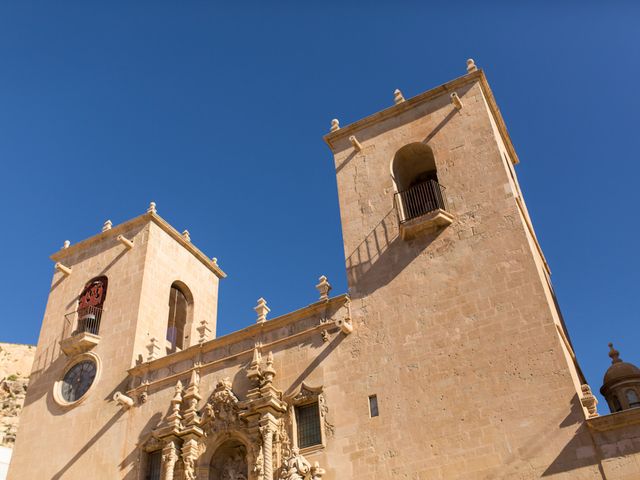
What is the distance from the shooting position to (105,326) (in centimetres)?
2312

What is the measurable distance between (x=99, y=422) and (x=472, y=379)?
12106 mm

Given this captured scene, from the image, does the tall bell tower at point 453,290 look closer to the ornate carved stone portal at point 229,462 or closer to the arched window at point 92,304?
the ornate carved stone portal at point 229,462

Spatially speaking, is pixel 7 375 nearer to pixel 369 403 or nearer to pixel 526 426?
pixel 369 403

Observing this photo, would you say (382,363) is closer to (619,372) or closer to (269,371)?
(269,371)

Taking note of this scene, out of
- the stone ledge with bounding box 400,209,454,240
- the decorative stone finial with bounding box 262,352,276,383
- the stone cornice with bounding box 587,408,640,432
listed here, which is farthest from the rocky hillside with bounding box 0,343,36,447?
the stone cornice with bounding box 587,408,640,432

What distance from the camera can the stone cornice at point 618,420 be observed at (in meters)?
13.1

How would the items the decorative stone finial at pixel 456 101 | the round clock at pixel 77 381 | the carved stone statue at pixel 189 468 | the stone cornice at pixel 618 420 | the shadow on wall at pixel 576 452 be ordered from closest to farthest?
the stone cornice at pixel 618 420
the shadow on wall at pixel 576 452
the carved stone statue at pixel 189 468
the decorative stone finial at pixel 456 101
the round clock at pixel 77 381

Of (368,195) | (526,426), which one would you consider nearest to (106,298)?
(368,195)

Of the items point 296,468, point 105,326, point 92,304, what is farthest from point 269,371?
point 92,304

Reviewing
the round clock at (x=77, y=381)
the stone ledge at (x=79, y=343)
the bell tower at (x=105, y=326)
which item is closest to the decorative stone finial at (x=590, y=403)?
the bell tower at (x=105, y=326)

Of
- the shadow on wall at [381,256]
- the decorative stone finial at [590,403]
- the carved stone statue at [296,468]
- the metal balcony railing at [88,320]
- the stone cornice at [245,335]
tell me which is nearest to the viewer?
the decorative stone finial at [590,403]

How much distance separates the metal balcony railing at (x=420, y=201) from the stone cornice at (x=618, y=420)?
23.7 feet

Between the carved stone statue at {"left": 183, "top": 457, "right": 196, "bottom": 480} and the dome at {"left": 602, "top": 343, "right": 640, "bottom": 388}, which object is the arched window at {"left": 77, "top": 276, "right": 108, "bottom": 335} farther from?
the dome at {"left": 602, "top": 343, "right": 640, "bottom": 388}

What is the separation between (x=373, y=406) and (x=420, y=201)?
6096mm
